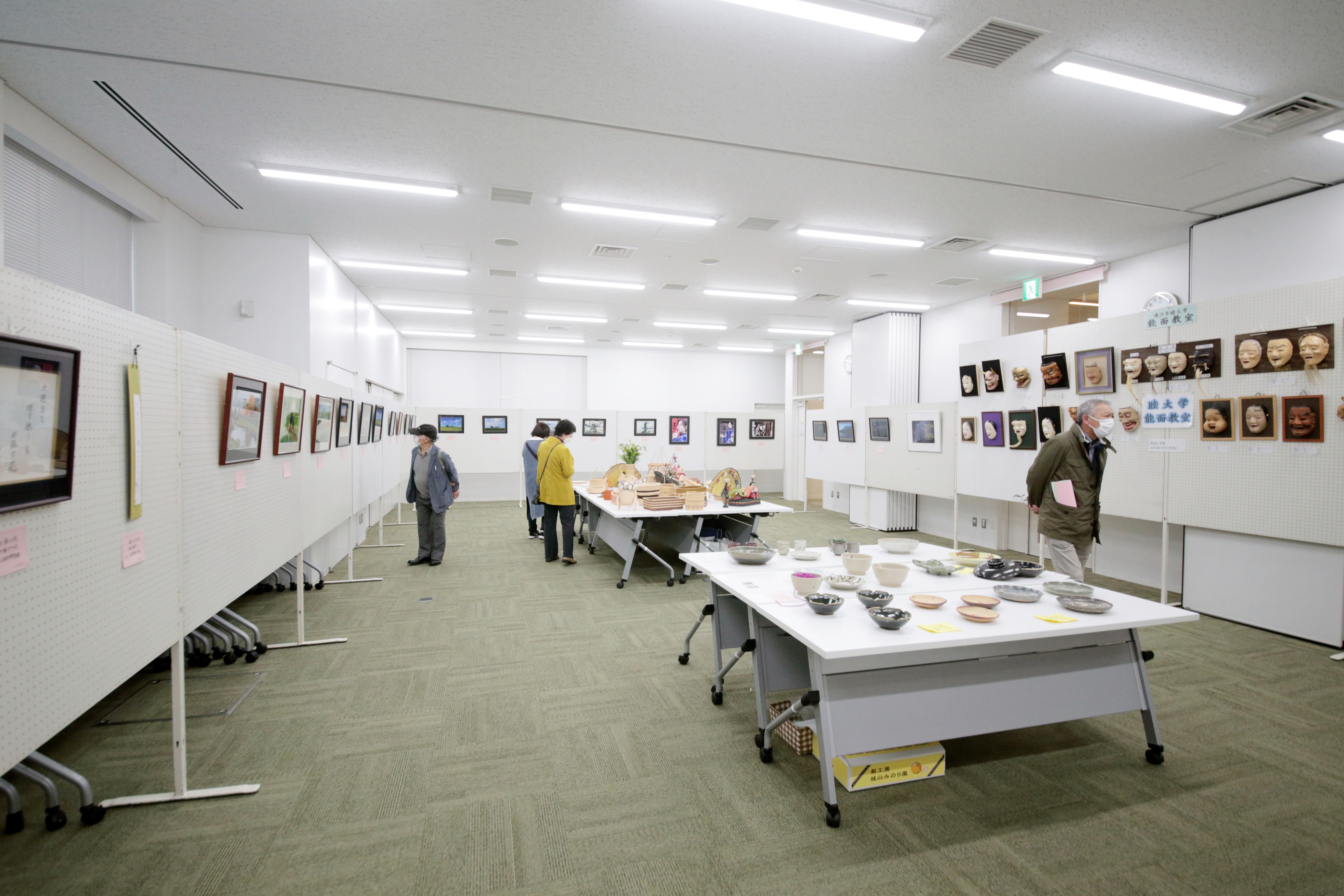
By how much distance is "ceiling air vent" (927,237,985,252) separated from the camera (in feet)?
19.5

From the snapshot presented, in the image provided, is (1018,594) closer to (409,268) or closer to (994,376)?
(994,376)

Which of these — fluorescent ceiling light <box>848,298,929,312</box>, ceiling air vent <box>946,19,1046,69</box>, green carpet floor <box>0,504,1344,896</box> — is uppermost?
fluorescent ceiling light <box>848,298,929,312</box>

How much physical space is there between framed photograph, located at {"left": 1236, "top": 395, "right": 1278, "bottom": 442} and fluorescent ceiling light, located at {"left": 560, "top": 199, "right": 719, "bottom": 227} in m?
4.43

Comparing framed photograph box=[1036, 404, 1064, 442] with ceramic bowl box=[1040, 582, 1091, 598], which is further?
framed photograph box=[1036, 404, 1064, 442]

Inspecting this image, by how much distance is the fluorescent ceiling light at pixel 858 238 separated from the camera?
5.78 metres

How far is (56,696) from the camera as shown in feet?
5.63

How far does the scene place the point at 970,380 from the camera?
7.10 meters

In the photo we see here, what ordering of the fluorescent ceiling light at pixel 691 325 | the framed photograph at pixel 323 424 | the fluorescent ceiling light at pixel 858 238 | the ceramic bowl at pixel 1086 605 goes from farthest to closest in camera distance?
the fluorescent ceiling light at pixel 691 325, the fluorescent ceiling light at pixel 858 238, the framed photograph at pixel 323 424, the ceramic bowl at pixel 1086 605

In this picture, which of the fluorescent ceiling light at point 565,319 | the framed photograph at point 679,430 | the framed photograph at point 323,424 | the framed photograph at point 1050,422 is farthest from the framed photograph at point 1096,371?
the framed photograph at point 679,430

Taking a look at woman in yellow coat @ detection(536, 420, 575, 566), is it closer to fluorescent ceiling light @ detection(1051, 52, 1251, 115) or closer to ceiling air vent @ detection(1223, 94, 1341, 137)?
fluorescent ceiling light @ detection(1051, 52, 1251, 115)

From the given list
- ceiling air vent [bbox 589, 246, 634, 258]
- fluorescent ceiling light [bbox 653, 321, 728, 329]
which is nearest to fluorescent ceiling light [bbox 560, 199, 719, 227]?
ceiling air vent [bbox 589, 246, 634, 258]

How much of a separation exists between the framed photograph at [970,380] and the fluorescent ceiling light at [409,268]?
6.17 m

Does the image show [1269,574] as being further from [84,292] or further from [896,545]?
[84,292]

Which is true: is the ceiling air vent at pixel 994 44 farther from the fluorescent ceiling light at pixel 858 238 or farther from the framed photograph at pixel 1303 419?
the framed photograph at pixel 1303 419
